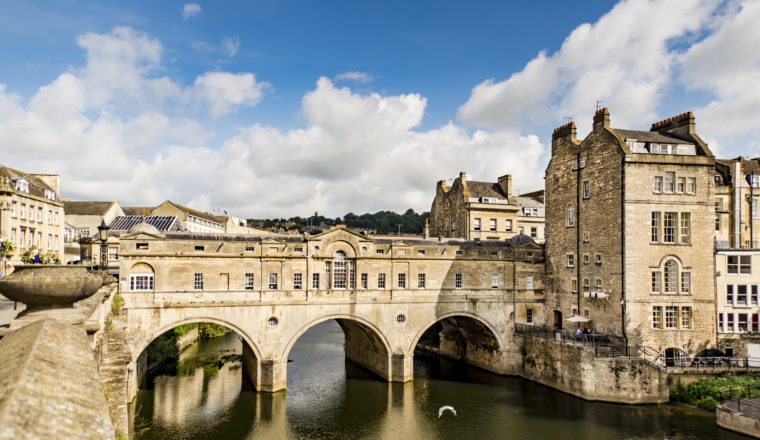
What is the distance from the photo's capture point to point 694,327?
32750mm

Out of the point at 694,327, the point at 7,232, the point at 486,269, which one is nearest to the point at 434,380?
the point at 486,269

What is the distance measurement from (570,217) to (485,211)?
13.2 meters

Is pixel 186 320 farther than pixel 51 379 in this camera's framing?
Yes

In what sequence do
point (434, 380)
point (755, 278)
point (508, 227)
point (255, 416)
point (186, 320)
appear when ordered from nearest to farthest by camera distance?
point (255, 416) → point (186, 320) → point (755, 278) → point (434, 380) → point (508, 227)

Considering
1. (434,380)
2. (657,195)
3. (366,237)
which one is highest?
(657,195)

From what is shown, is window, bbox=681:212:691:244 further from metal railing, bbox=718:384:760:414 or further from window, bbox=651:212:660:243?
metal railing, bbox=718:384:760:414

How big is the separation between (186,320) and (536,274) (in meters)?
25.1

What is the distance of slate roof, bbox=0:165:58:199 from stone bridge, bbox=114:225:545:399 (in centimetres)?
1659

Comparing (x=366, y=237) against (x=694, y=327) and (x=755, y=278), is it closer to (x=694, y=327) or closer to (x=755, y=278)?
(x=694, y=327)

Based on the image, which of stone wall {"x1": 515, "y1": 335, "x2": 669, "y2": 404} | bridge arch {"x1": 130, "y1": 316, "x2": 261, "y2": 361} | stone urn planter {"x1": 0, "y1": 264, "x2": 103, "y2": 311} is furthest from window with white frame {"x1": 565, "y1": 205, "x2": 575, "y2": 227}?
stone urn planter {"x1": 0, "y1": 264, "x2": 103, "y2": 311}

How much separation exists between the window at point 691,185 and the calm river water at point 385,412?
1378 centimetres

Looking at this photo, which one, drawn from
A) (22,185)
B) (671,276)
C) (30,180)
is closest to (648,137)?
(671,276)

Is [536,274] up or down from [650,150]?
down

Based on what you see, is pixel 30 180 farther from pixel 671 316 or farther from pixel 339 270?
pixel 671 316
